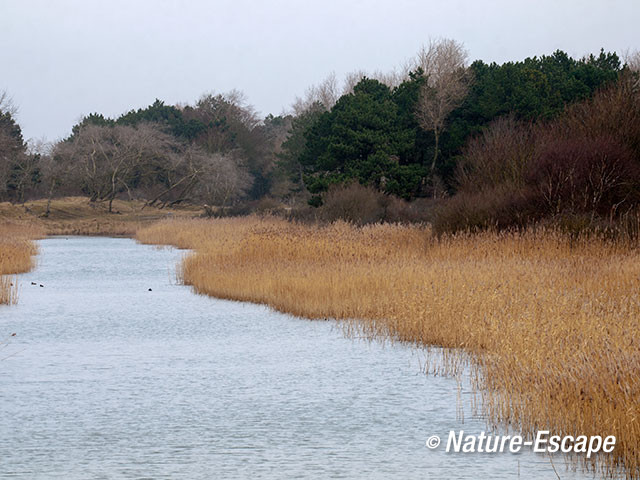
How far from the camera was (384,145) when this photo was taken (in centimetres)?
4538

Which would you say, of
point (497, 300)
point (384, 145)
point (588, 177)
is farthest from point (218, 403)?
point (384, 145)

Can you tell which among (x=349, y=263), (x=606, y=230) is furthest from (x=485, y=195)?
(x=349, y=263)

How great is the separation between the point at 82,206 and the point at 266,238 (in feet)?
139

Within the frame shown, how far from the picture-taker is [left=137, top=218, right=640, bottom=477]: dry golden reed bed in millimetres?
7512

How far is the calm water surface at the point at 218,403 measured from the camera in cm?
696

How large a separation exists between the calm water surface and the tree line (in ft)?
38.7

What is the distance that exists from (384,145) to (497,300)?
32.7 m

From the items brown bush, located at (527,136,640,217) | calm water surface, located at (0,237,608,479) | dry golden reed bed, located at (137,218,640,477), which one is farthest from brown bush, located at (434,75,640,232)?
calm water surface, located at (0,237,608,479)

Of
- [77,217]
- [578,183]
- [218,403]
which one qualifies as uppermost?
[578,183]

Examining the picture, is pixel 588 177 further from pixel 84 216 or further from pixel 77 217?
pixel 84 216

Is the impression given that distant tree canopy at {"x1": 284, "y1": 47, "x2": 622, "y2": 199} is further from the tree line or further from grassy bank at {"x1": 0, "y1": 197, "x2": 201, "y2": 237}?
grassy bank at {"x1": 0, "y1": 197, "x2": 201, "y2": 237}

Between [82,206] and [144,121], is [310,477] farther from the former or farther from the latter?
[144,121]

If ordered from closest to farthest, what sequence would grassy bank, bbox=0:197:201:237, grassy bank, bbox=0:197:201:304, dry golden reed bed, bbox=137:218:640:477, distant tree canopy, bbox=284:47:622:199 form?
dry golden reed bed, bbox=137:218:640:477, distant tree canopy, bbox=284:47:622:199, grassy bank, bbox=0:197:201:304, grassy bank, bbox=0:197:201:237

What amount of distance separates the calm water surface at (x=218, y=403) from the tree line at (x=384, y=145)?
11807mm
